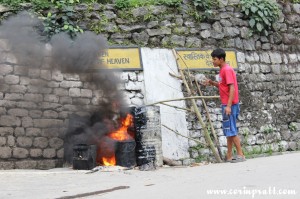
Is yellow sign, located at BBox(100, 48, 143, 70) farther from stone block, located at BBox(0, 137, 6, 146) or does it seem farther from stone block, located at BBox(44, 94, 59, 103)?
stone block, located at BBox(0, 137, 6, 146)

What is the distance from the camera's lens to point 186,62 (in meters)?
9.78

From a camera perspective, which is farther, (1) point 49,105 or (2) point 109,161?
(1) point 49,105

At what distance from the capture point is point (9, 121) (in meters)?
8.00

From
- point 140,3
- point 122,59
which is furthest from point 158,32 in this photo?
point 122,59

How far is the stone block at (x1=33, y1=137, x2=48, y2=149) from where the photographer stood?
26.6 feet

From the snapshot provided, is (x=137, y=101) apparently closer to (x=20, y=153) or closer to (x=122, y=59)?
(x=122, y=59)

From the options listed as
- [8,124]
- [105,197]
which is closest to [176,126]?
[8,124]

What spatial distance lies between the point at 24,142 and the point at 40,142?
0.95ft

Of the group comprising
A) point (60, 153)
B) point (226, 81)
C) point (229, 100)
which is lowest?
point (60, 153)

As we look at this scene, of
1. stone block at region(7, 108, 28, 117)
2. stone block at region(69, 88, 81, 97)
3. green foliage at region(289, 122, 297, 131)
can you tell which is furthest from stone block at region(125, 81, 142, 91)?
green foliage at region(289, 122, 297, 131)

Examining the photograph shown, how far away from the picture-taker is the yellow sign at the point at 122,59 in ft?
29.6

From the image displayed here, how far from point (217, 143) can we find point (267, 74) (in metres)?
2.68

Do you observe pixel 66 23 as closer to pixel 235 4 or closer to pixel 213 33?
Answer: pixel 213 33

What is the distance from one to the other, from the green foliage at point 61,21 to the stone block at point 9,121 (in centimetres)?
181
